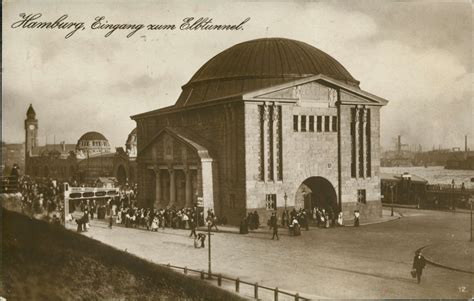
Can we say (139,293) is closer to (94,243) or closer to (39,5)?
(94,243)

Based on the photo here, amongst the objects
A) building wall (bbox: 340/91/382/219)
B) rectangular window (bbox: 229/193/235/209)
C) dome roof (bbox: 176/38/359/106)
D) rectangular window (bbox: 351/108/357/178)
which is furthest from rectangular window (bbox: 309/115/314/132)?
rectangular window (bbox: 229/193/235/209)

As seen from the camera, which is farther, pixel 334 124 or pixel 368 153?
pixel 368 153

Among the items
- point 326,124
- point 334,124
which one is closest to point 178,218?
point 326,124

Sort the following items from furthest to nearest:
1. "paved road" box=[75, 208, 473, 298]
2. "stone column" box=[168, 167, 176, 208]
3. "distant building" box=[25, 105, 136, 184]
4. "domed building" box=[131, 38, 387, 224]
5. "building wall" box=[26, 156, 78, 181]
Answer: "distant building" box=[25, 105, 136, 184], "building wall" box=[26, 156, 78, 181], "stone column" box=[168, 167, 176, 208], "domed building" box=[131, 38, 387, 224], "paved road" box=[75, 208, 473, 298]

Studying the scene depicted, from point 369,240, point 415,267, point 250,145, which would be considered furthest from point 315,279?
point 250,145

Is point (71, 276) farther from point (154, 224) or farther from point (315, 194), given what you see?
point (315, 194)

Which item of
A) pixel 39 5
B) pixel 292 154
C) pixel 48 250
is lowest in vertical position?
pixel 48 250

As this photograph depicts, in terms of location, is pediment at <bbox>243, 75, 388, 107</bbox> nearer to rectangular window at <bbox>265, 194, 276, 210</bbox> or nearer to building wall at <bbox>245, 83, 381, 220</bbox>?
building wall at <bbox>245, 83, 381, 220</bbox>
